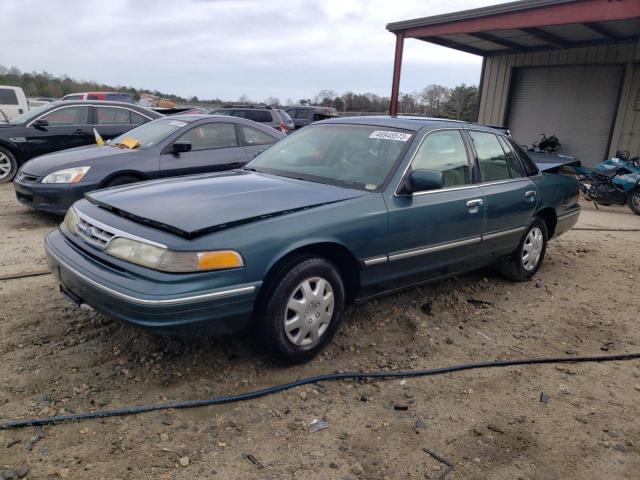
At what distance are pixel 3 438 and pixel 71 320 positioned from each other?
51.8 inches

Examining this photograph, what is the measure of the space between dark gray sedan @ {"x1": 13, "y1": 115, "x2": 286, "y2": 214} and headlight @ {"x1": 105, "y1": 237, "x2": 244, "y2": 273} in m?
3.70

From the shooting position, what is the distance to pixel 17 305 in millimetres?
3932

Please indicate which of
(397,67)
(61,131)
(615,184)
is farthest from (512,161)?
(397,67)

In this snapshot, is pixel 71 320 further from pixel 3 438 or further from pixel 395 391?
pixel 395 391

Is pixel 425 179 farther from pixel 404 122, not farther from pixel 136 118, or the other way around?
pixel 136 118

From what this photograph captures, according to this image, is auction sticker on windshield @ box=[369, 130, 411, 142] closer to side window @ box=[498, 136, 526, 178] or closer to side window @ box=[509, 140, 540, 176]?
side window @ box=[498, 136, 526, 178]

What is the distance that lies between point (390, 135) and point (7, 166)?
8.08 meters

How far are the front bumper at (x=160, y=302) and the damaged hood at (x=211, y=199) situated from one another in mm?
348

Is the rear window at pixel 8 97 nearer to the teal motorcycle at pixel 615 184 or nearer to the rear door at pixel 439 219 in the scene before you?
the rear door at pixel 439 219

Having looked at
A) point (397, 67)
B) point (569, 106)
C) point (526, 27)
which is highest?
point (526, 27)

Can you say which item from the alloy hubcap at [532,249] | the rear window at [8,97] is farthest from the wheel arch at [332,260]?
the rear window at [8,97]

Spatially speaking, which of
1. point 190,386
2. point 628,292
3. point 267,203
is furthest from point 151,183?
point 628,292

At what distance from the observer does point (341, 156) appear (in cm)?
402

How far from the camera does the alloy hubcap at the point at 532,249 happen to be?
5.21 meters
